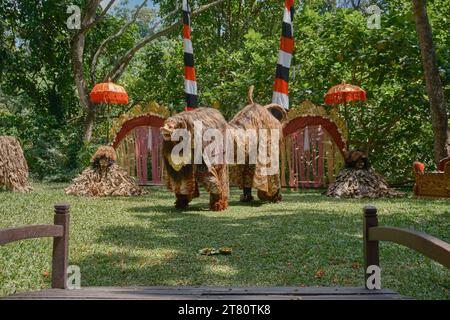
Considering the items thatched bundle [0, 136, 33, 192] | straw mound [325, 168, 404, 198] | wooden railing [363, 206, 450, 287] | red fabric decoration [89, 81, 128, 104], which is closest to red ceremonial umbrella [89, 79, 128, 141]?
red fabric decoration [89, 81, 128, 104]

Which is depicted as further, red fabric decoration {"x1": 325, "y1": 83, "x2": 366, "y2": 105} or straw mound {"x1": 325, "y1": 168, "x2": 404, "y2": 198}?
red fabric decoration {"x1": 325, "y1": 83, "x2": 366, "y2": 105}

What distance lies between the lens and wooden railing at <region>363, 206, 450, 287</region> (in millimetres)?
2098

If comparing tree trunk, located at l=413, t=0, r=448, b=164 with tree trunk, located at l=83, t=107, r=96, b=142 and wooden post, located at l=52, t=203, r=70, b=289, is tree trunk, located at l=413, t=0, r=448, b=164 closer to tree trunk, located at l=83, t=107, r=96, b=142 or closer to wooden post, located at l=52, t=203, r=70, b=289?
wooden post, located at l=52, t=203, r=70, b=289

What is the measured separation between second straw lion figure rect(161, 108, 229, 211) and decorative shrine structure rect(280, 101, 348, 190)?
14.5 feet

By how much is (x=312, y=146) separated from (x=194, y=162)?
522cm

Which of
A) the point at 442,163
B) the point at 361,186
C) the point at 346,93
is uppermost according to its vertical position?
the point at 346,93

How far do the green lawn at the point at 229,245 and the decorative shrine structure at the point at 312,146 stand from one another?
3180 millimetres

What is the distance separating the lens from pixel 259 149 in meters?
8.00

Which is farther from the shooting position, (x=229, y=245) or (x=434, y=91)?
(x=434, y=91)

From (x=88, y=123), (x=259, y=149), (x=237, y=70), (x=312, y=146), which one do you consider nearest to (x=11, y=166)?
(x=259, y=149)

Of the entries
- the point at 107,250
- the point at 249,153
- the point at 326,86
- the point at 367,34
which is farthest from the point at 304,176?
the point at 107,250

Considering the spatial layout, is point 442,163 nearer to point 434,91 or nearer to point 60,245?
point 434,91

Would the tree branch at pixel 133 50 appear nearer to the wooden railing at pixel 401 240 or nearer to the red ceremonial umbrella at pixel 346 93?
the red ceremonial umbrella at pixel 346 93

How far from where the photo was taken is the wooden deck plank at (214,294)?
2.48 m
